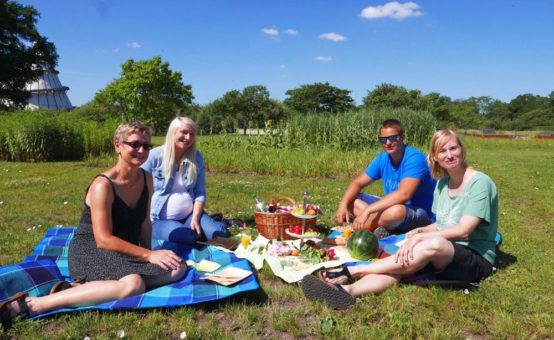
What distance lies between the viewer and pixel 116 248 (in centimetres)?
331

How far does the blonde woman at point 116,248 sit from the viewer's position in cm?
320

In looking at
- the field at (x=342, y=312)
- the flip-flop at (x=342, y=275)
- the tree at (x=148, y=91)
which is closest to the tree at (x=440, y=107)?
the tree at (x=148, y=91)

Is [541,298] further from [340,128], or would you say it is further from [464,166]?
[340,128]

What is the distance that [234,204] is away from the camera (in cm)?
810

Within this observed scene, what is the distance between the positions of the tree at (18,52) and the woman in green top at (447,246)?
37911 mm

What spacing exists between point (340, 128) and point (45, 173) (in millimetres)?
9980

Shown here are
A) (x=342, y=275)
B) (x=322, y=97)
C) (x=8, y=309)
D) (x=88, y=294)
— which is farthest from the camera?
(x=322, y=97)

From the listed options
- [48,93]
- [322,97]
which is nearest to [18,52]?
[48,93]

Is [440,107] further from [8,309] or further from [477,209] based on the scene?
[8,309]

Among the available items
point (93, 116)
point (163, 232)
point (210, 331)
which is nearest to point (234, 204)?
point (163, 232)

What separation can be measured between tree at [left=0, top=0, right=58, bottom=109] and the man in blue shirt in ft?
120

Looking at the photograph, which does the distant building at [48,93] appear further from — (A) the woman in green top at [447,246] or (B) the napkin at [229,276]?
(A) the woman in green top at [447,246]

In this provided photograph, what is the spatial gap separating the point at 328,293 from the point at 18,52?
38.9m

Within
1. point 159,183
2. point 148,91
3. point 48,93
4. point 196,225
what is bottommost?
point 196,225
